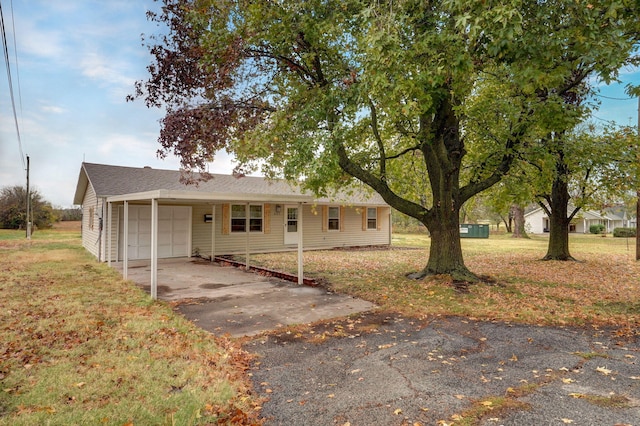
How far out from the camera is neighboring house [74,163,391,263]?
13.2m

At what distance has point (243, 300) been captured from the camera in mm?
7555

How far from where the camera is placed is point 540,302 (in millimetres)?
7387

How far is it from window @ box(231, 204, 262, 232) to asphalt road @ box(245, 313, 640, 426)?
433 inches

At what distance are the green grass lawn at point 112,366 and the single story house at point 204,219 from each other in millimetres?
3519

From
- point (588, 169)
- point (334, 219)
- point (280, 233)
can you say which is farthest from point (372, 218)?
point (588, 169)

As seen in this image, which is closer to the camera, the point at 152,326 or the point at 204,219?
the point at 152,326

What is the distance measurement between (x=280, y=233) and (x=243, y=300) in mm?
10032

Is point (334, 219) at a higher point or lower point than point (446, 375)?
higher

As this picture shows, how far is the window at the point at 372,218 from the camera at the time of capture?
20.6 metres

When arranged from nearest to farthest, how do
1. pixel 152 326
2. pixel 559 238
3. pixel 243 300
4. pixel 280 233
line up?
pixel 152 326
pixel 243 300
pixel 559 238
pixel 280 233

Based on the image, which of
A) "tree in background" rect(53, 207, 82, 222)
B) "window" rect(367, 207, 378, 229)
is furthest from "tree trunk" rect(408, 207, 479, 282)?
"tree in background" rect(53, 207, 82, 222)

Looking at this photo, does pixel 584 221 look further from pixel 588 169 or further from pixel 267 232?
pixel 267 232

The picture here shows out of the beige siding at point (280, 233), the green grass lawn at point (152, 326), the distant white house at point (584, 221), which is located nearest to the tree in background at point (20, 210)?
the green grass lawn at point (152, 326)

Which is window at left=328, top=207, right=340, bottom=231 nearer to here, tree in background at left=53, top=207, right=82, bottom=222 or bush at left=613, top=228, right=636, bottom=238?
tree in background at left=53, top=207, right=82, bottom=222
